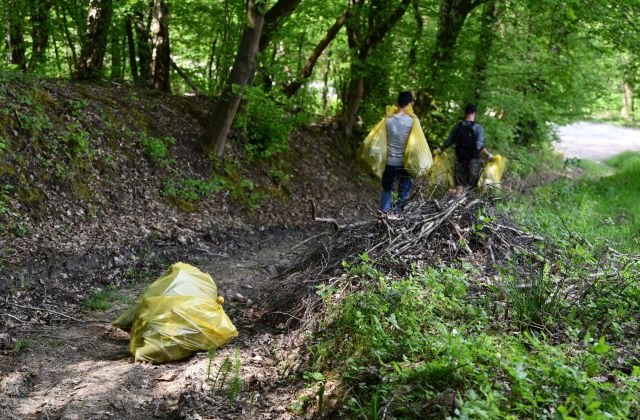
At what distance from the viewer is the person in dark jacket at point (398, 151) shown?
27.7ft

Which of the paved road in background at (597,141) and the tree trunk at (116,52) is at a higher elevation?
the tree trunk at (116,52)

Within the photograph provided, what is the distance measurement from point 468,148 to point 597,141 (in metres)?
23.9

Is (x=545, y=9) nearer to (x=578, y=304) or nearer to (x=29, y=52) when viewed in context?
(x=578, y=304)

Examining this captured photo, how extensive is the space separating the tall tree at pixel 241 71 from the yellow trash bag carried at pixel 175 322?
5289 mm

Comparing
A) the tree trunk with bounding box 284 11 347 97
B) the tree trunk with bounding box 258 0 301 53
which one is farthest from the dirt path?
the tree trunk with bounding box 284 11 347 97

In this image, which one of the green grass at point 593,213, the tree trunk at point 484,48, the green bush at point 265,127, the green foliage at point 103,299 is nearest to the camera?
the green foliage at point 103,299

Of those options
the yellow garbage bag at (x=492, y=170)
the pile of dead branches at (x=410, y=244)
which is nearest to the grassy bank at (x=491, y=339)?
the pile of dead branches at (x=410, y=244)

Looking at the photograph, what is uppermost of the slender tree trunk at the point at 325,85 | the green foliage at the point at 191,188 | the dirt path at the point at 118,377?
the slender tree trunk at the point at 325,85

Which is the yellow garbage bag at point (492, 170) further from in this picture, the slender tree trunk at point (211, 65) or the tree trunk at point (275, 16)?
the slender tree trunk at point (211, 65)

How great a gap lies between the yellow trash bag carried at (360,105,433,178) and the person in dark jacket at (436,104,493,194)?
2.89 ft

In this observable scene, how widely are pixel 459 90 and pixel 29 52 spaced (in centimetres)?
823

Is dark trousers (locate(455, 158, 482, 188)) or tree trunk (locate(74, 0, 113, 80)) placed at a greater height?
tree trunk (locate(74, 0, 113, 80))

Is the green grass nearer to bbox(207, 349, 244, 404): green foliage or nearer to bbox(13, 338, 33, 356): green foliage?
bbox(207, 349, 244, 404): green foliage

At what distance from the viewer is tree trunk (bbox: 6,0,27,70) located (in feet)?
34.2
